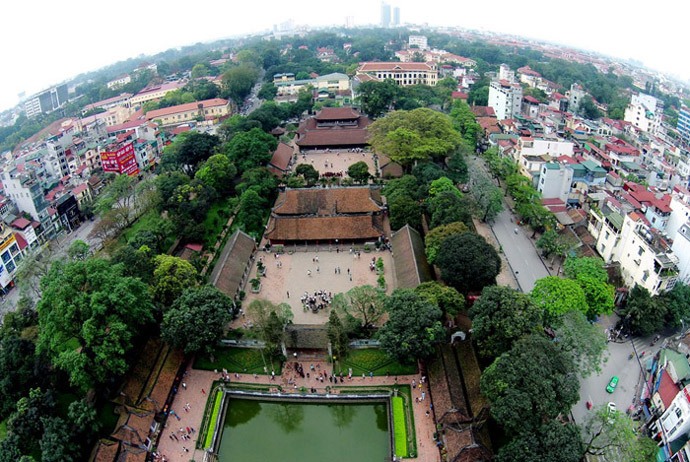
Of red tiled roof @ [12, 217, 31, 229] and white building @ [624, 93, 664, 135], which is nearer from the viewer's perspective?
red tiled roof @ [12, 217, 31, 229]

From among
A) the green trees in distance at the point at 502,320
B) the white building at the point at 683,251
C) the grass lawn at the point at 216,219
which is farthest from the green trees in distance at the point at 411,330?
the grass lawn at the point at 216,219

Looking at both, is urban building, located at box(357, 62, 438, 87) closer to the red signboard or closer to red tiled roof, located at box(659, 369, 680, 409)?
the red signboard

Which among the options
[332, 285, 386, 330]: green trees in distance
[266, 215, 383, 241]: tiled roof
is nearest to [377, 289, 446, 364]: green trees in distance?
[332, 285, 386, 330]: green trees in distance

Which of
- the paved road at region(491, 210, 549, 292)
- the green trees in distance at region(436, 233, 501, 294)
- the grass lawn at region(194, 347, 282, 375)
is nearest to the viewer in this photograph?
the grass lawn at region(194, 347, 282, 375)

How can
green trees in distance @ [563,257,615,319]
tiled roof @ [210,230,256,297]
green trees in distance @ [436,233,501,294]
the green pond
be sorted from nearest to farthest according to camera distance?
the green pond < green trees in distance @ [563,257,615,319] < green trees in distance @ [436,233,501,294] < tiled roof @ [210,230,256,297]

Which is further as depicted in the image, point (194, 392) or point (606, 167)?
point (606, 167)

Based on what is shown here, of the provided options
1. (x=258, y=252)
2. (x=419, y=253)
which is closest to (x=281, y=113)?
(x=258, y=252)

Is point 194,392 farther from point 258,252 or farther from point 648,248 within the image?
point 648,248

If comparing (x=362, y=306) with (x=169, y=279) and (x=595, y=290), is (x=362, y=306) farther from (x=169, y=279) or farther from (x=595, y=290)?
→ (x=595, y=290)
